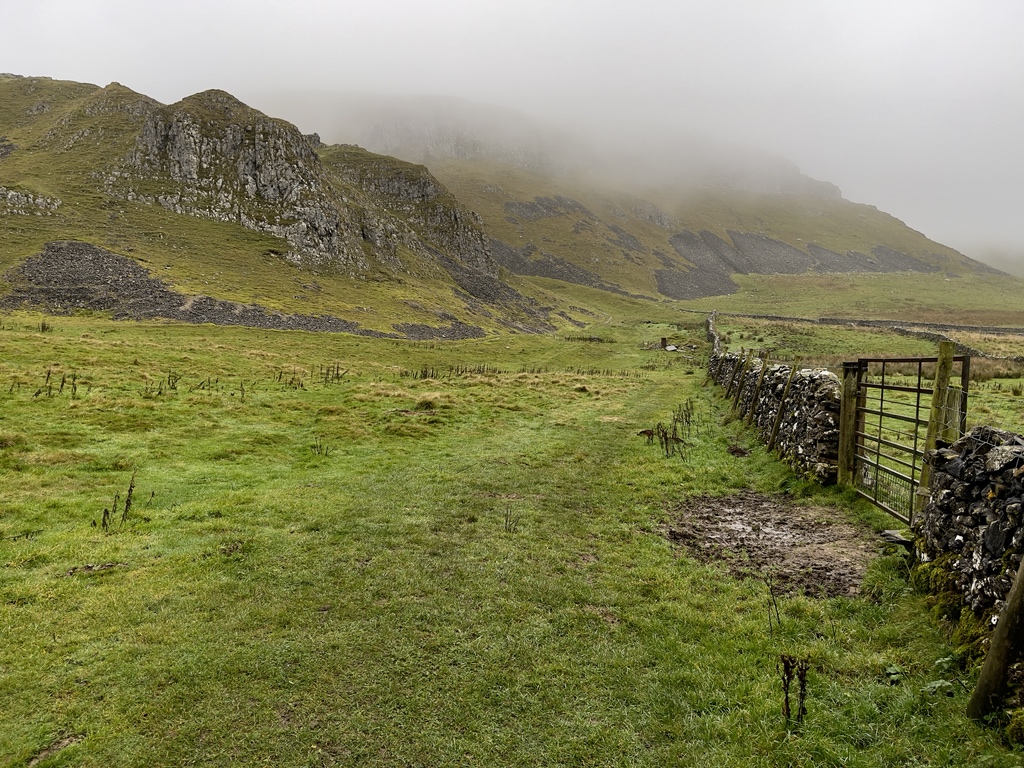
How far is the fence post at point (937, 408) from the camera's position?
364 inches

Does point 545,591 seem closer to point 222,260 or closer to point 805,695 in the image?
point 805,695

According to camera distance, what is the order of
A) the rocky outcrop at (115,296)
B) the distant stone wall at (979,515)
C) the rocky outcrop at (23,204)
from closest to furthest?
the distant stone wall at (979,515) < the rocky outcrop at (115,296) < the rocky outcrop at (23,204)

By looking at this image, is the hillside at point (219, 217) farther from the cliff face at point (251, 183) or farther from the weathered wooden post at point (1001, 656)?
the weathered wooden post at point (1001, 656)

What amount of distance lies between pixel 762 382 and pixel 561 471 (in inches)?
409

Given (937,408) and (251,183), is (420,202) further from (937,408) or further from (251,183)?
(937,408)

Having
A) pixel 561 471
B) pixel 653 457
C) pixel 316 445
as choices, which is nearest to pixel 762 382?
pixel 653 457

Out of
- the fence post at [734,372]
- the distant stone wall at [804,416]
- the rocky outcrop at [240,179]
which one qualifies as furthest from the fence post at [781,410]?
the rocky outcrop at [240,179]

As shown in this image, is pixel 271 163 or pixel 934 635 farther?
pixel 271 163

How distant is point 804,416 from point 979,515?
8.79 metres

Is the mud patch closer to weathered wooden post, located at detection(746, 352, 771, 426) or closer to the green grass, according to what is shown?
weathered wooden post, located at detection(746, 352, 771, 426)

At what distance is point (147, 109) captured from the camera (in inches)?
4094

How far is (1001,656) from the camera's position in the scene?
199 inches

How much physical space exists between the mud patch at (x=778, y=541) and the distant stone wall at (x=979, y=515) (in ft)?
5.33

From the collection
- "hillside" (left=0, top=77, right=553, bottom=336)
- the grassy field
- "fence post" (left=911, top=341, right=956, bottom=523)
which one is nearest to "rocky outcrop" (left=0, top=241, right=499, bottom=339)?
"hillside" (left=0, top=77, right=553, bottom=336)
